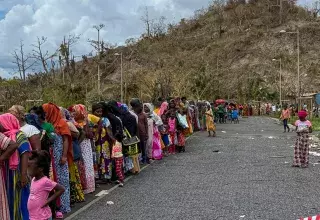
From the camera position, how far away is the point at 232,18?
113375mm

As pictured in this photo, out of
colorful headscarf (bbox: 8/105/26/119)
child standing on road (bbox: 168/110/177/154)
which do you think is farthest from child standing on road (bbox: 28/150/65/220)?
child standing on road (bbox: 168/110/177/154)

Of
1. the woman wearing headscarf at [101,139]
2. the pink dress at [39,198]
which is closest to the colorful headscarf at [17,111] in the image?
the pink dress at [39,198]

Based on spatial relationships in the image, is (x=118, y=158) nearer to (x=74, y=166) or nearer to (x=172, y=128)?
(x=74, y=166)

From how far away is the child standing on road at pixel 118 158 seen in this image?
37.5ft

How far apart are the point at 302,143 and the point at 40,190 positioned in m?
9.74

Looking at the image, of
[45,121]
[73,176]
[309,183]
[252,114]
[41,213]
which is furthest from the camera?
[252,114]

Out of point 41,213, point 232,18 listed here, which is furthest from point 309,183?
point 232,18

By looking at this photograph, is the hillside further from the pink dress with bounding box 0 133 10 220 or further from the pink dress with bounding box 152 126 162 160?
the pink dress with bounding box 0 133 10 220

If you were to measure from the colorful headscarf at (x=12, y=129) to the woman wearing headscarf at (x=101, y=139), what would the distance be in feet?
14.6

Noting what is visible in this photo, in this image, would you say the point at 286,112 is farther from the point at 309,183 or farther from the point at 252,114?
the point at 252,114

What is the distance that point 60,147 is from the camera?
8.58 meters

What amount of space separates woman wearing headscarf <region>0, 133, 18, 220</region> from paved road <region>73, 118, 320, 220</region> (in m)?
2.04

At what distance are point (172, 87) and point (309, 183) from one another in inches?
1305

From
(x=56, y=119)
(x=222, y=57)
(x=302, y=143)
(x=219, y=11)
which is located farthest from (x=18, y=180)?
(x=219, y=11)
